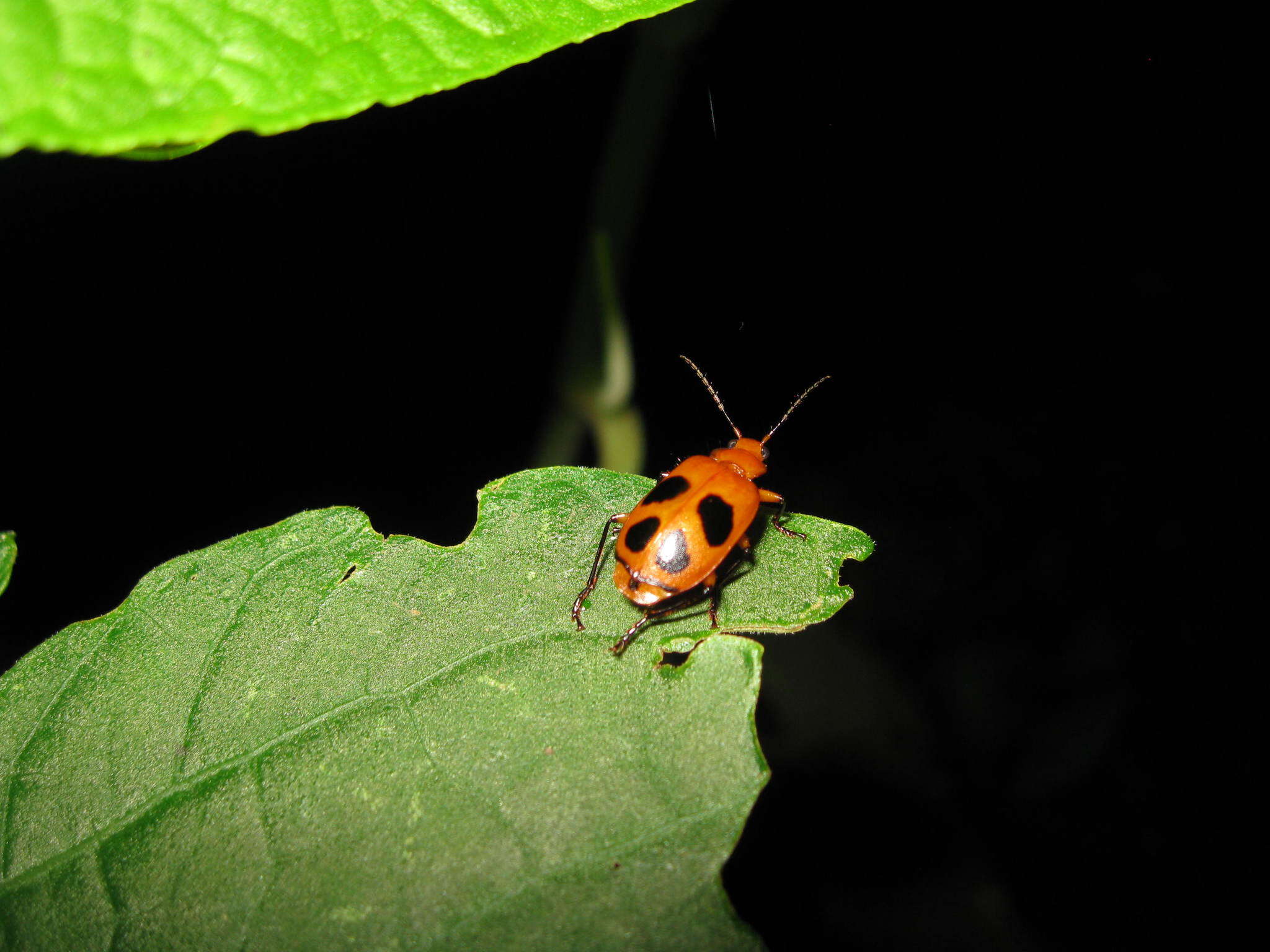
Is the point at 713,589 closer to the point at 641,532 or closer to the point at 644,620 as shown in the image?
the point at 641,532

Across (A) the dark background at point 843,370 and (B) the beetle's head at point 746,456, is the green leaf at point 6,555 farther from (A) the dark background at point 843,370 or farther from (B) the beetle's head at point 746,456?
(B) the beetle's head at point 746,456

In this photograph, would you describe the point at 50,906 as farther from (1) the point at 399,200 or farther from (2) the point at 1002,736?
(2) the point at 1002,736

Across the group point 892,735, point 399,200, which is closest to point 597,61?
point 399,200

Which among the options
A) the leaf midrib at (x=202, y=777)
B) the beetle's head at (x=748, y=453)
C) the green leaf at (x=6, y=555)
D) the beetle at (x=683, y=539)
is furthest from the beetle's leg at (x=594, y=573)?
the green leaf at (x=6, y=555)

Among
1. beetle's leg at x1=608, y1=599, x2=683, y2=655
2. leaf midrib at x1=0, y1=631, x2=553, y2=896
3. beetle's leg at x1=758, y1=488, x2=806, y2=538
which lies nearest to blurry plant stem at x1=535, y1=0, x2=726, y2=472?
beetle's leg at x1=758, y1=488, x2=806, y2=538

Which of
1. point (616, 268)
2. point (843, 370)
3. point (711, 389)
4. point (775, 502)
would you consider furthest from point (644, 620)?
point (843, 370)

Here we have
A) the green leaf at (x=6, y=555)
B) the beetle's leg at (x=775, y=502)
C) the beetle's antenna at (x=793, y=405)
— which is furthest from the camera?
the beetle's antenna at (x=793, y=405)

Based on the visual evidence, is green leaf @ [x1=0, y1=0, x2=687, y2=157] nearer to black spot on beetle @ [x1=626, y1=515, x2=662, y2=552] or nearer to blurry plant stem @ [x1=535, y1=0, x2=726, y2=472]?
black spot on beetle @ [x1=626, y1=515, x2=662, y2=552]
